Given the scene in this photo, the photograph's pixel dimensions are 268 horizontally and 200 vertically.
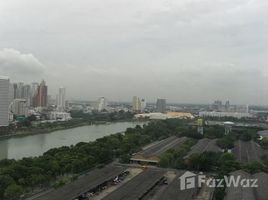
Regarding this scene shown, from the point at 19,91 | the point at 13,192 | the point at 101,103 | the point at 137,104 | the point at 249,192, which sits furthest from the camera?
the point at 101,103

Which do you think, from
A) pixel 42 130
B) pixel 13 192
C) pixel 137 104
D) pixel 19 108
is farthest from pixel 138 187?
pixel 137 104

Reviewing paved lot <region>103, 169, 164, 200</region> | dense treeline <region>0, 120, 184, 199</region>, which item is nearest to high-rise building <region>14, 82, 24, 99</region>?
dense treeline <region>0, 120, 184, 199</region>

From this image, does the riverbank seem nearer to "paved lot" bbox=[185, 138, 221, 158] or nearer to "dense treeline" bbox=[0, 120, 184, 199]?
"dense treeline" bbox=[0, 120, 184, 199]

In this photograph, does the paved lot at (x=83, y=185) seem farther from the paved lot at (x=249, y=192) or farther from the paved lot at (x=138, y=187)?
the paved lot at (x=249, y=192)

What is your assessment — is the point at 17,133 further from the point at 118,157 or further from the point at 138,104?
the point at 138,104

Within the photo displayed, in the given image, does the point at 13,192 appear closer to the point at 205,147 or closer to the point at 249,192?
the point at 249,192
